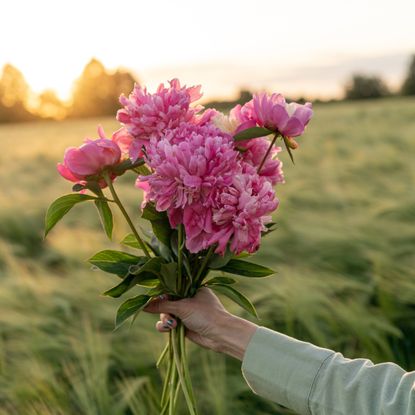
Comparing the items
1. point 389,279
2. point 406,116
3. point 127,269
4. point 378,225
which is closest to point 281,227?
point 378,225

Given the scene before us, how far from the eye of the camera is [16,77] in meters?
22.4

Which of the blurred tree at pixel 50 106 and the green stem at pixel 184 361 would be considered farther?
the blurred tree at pixel 50 106

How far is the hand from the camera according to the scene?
761 mm

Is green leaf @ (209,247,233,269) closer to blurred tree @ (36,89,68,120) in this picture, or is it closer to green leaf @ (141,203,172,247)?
green leaf @ (141,203,172,247)

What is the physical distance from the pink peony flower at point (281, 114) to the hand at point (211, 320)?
0.20 m

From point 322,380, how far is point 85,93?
21316 mm

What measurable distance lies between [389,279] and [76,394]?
28.9 inches

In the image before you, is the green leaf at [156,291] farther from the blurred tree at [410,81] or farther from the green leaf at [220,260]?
the blurred tree at [410,81]

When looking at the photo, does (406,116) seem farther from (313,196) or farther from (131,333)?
(131,333)

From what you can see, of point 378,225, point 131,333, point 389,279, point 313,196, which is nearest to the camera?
point 131,333

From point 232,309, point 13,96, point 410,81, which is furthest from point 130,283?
point 410,81

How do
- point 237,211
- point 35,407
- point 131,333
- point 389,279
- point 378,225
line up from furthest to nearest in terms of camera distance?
point 378,225 < point 389,279 < point 131,333 < point 35,407 < point 237,211

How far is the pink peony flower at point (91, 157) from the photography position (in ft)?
2.35

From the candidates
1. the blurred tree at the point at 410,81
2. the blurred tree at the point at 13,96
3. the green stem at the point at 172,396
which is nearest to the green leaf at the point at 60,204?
the green stem at the point at 172,396
